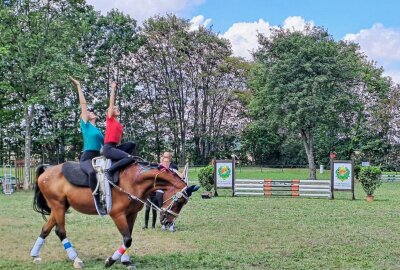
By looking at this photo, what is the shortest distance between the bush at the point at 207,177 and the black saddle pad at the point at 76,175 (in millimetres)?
14391

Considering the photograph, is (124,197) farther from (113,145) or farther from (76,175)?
(76,175)

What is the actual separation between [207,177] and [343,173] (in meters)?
6.07

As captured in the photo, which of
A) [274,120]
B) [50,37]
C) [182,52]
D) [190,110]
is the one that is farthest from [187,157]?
[50,37]

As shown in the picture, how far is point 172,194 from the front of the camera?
717 centimetres

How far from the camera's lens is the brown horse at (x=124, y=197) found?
710cm

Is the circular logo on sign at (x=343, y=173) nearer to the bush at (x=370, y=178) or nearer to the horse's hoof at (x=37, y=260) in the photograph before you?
the bush at (x=370, y=178)

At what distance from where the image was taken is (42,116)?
37.8 meters

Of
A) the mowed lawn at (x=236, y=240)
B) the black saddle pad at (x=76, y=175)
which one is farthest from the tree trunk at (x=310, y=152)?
the black saddle pad at (x=76, y=175)

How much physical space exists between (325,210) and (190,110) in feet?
120

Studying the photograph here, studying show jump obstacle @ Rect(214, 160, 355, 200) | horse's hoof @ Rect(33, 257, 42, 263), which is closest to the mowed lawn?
horse's hoof @ Rect(33, 257, 42, 263)

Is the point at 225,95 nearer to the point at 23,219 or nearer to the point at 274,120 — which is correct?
the point at 274,120

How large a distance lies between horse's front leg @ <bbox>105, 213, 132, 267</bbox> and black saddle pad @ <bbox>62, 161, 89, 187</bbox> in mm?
787

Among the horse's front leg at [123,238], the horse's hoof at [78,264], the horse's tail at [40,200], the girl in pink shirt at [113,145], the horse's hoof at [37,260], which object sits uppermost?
the girl in pink shirt at [113,145]

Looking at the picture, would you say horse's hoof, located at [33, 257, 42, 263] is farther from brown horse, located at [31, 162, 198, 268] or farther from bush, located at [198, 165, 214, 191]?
bush, located at [198, 165, 214, 191]
